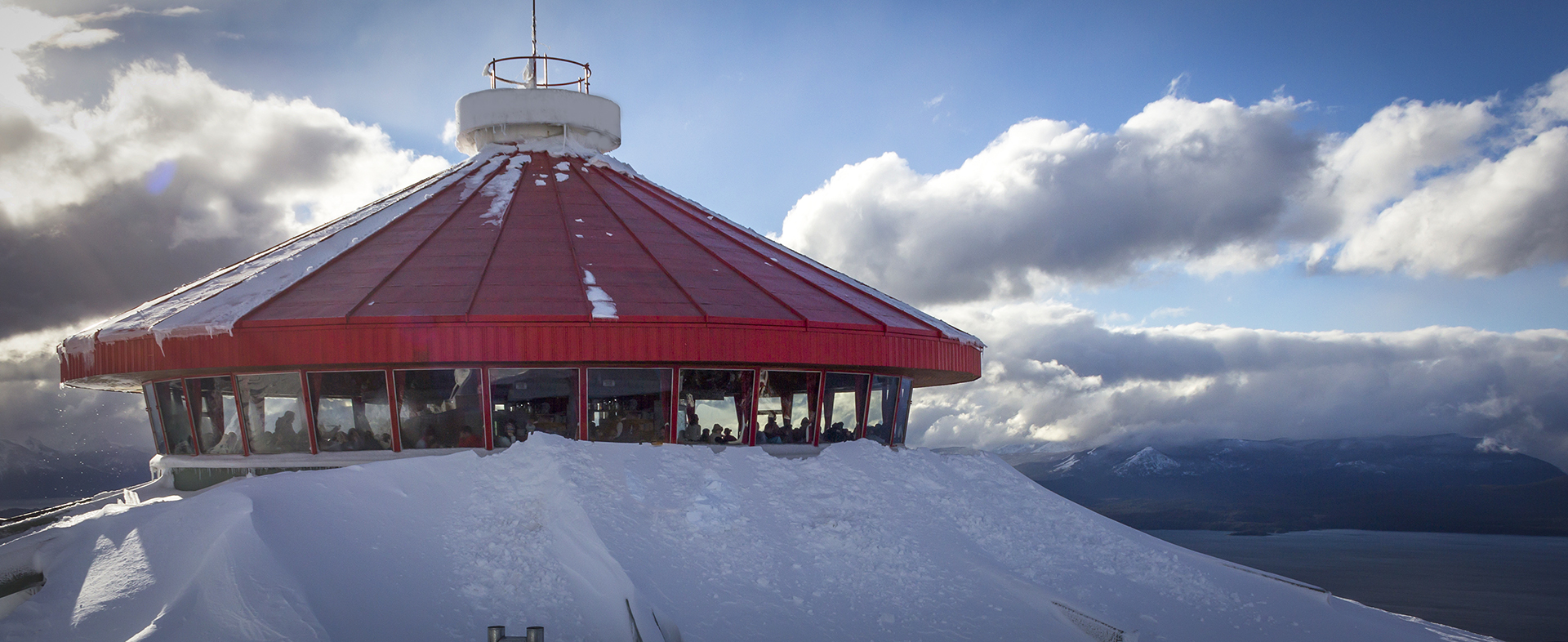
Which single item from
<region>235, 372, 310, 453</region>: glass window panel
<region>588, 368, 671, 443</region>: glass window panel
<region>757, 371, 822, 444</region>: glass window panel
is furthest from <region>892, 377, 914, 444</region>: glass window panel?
<region>235, 372, 310, 453</region>: glass window panel

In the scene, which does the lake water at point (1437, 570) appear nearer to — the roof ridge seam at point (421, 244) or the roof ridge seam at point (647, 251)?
the roof ridge seam at point (647, 251)

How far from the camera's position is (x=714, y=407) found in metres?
14.5

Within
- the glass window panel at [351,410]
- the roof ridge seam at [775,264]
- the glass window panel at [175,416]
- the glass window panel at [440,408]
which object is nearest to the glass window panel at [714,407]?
the roof ridge seam at [775,264]

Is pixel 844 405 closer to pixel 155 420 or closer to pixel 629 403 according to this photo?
pixel 629 403

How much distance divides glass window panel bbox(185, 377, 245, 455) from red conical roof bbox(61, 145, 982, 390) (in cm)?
56

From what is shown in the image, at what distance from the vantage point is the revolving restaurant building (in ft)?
44.1

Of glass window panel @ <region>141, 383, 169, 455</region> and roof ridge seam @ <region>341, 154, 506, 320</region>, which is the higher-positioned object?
roof ridge seam @ <region>341, 154, 506, 320</region>

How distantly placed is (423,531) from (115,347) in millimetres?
8295

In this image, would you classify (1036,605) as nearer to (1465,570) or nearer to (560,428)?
(560,428)

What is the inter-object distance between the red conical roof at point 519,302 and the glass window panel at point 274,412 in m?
0.69

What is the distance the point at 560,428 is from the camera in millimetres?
13617

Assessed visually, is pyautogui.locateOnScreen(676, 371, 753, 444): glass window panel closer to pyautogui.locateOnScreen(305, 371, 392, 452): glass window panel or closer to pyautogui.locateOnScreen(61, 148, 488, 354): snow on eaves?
pyautogui.locateOnScreen(305, 371, 392, 452): glass window panel

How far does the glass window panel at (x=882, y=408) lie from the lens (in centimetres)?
1656

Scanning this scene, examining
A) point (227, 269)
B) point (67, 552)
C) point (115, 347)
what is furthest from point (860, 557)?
point (227, 269)
